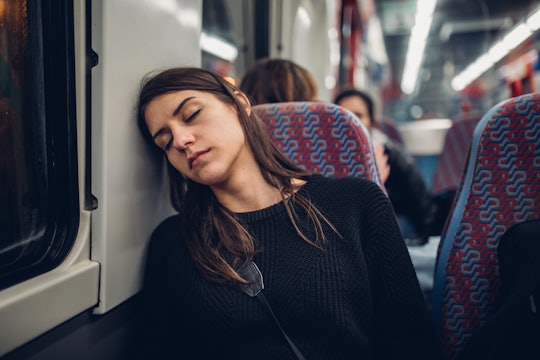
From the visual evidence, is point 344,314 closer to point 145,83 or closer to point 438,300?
point 438,300

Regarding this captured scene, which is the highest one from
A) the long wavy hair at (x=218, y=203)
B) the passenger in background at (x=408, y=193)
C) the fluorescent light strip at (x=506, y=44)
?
the fluorescent light strip at (x=506, y=44)

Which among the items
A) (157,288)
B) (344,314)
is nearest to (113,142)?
(157,288)

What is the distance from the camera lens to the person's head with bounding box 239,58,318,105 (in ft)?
5.54

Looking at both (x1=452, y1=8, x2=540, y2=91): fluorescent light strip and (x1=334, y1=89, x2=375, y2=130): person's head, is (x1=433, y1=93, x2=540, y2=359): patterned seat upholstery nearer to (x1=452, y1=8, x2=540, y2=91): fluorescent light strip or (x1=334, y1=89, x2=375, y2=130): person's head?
(x1=334, y1=89, x2=375, y2=130): person's head

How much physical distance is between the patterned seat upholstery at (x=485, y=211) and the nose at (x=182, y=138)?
28.0 inches

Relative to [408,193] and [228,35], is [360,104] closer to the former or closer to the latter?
[408,193]

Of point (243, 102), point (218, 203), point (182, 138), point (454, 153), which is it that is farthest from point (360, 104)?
point (182, 138)

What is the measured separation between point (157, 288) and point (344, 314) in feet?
1.54

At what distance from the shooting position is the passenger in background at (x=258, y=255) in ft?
2.98

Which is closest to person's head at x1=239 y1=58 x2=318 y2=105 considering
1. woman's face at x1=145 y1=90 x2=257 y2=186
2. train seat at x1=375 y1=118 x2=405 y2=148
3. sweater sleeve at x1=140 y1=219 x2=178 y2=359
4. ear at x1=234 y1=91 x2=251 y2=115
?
ear at x1=234 y1=91 x2=251 y2=115

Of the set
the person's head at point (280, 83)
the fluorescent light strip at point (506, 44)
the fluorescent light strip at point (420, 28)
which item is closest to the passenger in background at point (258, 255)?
the person's head at point (280, 83)

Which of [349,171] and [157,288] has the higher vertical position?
[349,171]

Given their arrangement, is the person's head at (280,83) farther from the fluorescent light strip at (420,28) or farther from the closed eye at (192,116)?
the fluorescent light strip at (420,28)

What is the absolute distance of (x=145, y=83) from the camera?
1073 mm
